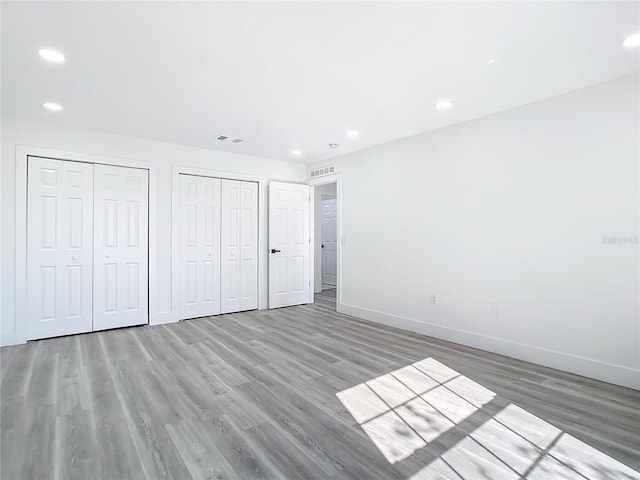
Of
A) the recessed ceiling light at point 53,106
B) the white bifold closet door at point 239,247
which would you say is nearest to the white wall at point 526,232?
the white bifold closet door at point 239,247

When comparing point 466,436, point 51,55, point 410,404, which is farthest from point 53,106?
point 466,436

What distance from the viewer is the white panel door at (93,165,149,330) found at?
14.2 ft

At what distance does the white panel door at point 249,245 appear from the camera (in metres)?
5.53

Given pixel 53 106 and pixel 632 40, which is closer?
pixel 632 40

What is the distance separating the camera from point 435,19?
205 centimetres

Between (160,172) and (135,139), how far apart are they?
0.52m

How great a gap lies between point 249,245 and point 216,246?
1.87ft

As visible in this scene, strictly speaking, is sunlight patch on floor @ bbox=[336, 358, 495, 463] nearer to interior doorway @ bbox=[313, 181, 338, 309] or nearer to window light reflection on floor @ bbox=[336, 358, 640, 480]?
window light reflection on floor @ bbox=[336, 358, 640, 480]

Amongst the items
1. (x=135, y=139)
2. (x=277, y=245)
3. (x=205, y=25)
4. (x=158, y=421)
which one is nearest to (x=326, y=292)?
(x=277, y=245)

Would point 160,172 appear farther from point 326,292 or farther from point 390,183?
point 326,292

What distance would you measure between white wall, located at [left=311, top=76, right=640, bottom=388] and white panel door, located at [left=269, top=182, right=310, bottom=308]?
A: 1704 millimetres

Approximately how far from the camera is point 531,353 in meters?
3.29

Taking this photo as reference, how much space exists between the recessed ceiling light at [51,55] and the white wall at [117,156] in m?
1.90

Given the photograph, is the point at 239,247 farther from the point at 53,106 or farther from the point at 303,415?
the point at 303,415
